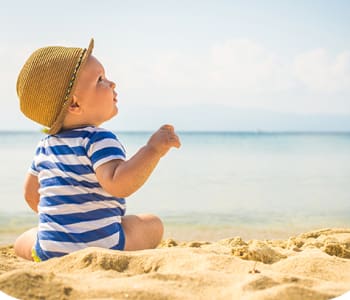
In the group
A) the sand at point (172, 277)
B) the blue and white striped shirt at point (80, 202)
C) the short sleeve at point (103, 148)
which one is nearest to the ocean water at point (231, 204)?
the blue and white striped shirt at point (80, 202)

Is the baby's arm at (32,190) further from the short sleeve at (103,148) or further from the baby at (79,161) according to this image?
the short sleeve at (103,148)

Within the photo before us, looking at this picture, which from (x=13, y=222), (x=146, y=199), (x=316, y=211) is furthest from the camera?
(x=146, y=199)

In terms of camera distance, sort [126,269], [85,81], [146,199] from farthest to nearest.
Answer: [146,199]
[85,81]
[126,269]

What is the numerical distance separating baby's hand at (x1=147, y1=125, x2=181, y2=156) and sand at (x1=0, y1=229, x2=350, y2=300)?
0.28 metres

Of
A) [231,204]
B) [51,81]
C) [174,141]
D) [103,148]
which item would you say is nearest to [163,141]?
[174,141]

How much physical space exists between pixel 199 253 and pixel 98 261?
0.25 metres

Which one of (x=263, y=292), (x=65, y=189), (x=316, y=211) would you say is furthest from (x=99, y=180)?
(x=316, y=211)

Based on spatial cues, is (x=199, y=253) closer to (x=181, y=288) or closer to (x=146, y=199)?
(x=181, y=288)

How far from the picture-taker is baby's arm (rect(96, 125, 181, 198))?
1453 millimetres

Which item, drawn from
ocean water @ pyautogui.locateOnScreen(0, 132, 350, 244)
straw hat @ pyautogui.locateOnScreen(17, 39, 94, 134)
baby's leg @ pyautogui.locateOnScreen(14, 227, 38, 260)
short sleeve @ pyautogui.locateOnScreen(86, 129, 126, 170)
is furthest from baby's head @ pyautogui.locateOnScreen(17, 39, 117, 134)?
ocean water @ pyautogui.locateOnScreen(0, 132, 350, 244)

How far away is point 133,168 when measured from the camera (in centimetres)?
146

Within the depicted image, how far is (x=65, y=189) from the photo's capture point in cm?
155

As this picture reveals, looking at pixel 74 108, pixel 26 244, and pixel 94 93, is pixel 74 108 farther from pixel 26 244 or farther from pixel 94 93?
pixel 26 244

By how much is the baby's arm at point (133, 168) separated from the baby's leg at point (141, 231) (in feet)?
0.55
